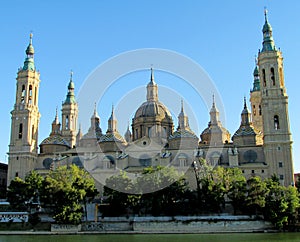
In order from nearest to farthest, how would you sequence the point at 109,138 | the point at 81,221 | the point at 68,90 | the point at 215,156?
the point at 81,221 → the point at 215,156 → the point at 109,138 → the point at 68,90

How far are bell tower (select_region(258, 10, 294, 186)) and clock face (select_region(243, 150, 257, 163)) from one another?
7.98 feet

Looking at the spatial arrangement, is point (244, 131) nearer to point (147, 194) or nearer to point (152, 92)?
point (152, 92)

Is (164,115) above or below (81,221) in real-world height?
above

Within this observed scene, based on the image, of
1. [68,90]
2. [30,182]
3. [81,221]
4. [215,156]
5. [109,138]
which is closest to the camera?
[81,221]

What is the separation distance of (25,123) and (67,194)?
24.2 m

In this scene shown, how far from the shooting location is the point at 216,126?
218 ft

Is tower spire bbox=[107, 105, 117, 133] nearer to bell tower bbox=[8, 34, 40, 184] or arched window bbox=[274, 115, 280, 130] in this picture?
bell tower bbox=[8, 34, 40, 184]

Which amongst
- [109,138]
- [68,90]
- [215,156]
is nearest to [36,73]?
[68,90]

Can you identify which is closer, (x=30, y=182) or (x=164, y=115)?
(x=30, y=182)

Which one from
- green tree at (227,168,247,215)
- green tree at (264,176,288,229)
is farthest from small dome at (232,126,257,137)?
green tree at (264,176,288,229)

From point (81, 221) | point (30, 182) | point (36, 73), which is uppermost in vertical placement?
point (36, 73)

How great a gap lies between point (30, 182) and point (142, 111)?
24.7 m

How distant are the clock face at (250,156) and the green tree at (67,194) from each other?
23597mm

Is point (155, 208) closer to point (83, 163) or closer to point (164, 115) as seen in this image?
point (83, 163)
